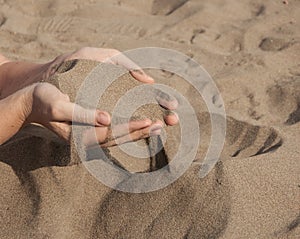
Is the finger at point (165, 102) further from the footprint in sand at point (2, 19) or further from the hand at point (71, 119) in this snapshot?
the footprint in sand at point (2, 19)

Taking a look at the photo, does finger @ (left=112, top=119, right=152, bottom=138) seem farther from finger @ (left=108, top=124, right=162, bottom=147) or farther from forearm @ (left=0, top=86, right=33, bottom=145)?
forearm @ (left=0, top=86, right=33, bottom=145)

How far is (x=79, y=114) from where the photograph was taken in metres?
1.57

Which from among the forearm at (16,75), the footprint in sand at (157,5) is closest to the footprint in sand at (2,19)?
the footprint in sand at (157,5)

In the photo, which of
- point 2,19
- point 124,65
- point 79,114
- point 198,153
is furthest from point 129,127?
point 2,19

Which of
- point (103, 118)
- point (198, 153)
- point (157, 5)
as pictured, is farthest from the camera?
point (157, 5)

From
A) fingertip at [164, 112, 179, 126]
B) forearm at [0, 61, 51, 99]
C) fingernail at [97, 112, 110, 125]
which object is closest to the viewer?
fingernail at [97, 112, 110, 125]

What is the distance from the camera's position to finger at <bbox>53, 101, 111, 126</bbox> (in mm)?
1550

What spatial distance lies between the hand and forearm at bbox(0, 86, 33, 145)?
0.01 m

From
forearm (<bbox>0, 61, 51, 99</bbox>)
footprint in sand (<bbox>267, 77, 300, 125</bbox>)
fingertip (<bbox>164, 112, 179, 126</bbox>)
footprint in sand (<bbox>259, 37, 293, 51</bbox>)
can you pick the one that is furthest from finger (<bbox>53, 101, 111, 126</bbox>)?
footprint in sand (<bbox>259, 37, 293, 51</bbox>)

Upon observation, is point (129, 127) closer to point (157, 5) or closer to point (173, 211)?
point (173, 211)

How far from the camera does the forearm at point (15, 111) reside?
1.68 meters

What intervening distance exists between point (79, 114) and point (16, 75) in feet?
2.28

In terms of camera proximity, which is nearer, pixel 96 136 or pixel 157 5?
pixel 96 136

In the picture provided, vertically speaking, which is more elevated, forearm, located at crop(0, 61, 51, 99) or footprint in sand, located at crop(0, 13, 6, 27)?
forearm, located at crop(0, 61, 51, 99)
